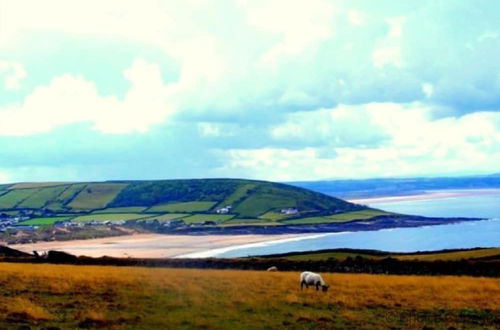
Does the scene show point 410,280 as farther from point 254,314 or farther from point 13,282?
point 13,282

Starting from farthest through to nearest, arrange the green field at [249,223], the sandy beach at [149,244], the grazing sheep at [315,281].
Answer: the green field at [249,223] → the sandy beach at [149,244] → the grazing sheep at [315,281]

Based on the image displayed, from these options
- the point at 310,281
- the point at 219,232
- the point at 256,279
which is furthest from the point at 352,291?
the point at 219,232

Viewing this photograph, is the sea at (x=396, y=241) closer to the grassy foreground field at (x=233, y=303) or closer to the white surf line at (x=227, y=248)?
the white surf line at (x=227, y=248)

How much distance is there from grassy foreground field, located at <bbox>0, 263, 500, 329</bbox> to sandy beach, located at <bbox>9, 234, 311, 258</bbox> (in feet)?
234

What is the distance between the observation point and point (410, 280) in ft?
129

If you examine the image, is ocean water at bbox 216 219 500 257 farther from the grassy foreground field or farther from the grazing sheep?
the grazing sheep

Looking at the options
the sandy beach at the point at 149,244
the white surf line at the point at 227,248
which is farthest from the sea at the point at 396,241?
the sandy beach at the point at 149,244

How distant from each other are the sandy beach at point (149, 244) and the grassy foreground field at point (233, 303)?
71.2 metres

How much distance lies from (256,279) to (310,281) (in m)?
5.56

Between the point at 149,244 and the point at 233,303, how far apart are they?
10586 centimetres

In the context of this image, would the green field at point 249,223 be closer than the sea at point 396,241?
No

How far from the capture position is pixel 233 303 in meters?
26.6

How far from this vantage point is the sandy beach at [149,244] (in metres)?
111

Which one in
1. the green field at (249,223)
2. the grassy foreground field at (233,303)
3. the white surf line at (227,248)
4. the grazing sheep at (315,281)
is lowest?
the white surf line at (227,248)
